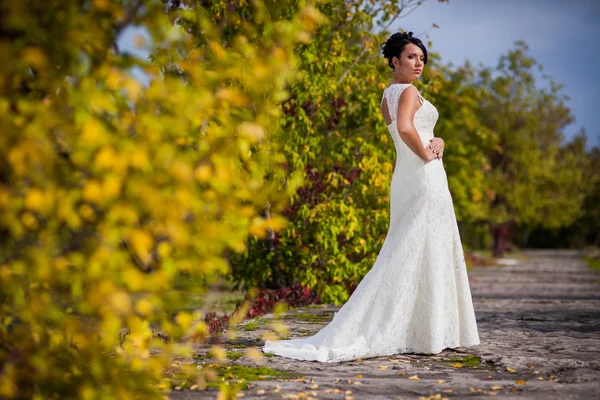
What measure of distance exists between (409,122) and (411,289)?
51.0 inches

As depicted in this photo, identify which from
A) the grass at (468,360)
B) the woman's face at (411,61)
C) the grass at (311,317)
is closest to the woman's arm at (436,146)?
the woman's face at (411,61)

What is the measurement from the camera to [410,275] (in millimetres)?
5027

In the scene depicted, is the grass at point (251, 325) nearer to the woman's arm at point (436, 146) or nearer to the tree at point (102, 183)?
the woman's arm at point (436, 146)

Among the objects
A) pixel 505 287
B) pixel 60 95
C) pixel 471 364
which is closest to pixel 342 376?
pixel 471 364

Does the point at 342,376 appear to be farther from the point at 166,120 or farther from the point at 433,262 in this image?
the point at 166,120

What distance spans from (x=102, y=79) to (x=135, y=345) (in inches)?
44.9

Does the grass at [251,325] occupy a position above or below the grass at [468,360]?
above

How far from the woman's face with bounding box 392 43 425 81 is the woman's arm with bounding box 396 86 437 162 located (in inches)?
9.8

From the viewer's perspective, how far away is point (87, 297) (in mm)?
2451

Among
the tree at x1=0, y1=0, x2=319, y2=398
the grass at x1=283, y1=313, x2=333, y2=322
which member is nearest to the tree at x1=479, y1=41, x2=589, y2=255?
the grass at x1=283, y1=313, x2=333, y2=322

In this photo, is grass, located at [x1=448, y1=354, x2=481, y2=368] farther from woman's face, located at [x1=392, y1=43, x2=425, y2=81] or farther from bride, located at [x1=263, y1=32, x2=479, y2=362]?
woman's face, located at [x1=392, y1=43, x2=425, y2=81]

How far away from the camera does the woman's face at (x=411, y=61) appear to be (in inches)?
207

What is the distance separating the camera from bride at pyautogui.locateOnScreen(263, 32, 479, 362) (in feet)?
16.2

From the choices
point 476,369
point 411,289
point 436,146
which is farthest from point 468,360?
point 436,146
